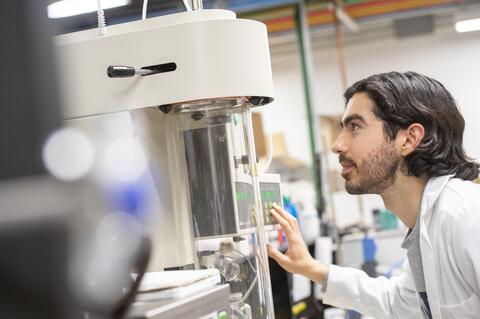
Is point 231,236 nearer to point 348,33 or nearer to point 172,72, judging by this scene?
point 172,72

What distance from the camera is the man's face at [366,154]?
1747 millimetres

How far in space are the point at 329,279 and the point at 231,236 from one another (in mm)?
670

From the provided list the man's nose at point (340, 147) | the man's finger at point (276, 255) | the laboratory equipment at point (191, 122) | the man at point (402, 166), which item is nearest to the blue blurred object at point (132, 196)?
the laboratory equipment at point (191, 122)

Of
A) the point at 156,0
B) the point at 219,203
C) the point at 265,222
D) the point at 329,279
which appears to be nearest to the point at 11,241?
the point at 219,203

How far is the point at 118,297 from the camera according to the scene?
1.52 ft

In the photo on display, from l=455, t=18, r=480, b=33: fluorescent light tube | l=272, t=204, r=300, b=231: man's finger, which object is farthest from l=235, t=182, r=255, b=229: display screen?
l=455, t=18, r=480, b=33: fluorescent light tube

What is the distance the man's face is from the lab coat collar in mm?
112

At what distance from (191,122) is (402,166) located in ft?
2.34

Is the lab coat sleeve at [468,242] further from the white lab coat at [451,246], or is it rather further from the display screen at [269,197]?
the display screen at [269,197]

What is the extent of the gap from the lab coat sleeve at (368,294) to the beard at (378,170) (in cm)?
30

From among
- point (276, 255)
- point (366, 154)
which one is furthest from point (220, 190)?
point (366, 154)

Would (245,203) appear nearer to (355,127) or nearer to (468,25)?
(355,127)

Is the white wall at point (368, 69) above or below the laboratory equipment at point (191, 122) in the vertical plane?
above

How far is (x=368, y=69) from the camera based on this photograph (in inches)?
299
